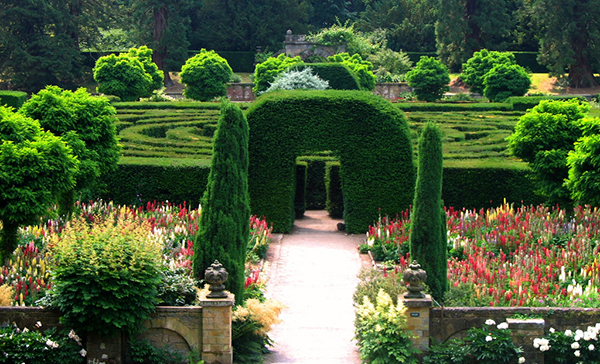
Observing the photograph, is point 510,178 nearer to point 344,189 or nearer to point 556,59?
point 344,189

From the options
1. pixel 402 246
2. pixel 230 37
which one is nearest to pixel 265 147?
pixel 402 246

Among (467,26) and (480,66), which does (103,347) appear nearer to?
(480,66)

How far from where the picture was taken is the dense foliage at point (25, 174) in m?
12.9

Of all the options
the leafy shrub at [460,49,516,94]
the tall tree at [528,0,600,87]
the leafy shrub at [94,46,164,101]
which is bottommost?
the leafy shrub at [94,46,164,101]

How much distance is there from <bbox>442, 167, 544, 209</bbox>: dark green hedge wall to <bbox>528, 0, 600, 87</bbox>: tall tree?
36768 mm

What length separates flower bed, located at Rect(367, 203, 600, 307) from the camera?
1234 centimetres

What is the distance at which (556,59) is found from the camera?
53844 millimetres

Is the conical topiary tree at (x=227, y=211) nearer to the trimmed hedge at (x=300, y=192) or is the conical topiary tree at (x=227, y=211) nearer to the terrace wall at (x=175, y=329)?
the terrace wall at (x=175, y=329)

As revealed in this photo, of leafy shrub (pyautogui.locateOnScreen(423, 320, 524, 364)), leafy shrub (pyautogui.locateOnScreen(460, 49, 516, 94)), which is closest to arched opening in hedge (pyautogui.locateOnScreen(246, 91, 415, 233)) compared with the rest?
leafy shrub (pyautogui.locateOnScreen(423, 320, 524, 364))

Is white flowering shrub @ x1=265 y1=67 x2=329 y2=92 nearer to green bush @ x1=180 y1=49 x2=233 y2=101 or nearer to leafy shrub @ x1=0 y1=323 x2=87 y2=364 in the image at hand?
green bush @ x1=180 y1=49 x2=233 y2=101

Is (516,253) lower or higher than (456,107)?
lower

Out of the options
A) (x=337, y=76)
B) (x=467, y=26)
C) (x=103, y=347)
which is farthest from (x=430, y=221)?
(x=467, y=26)

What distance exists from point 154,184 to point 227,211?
7.30 metres

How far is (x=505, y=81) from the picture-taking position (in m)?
42.6
